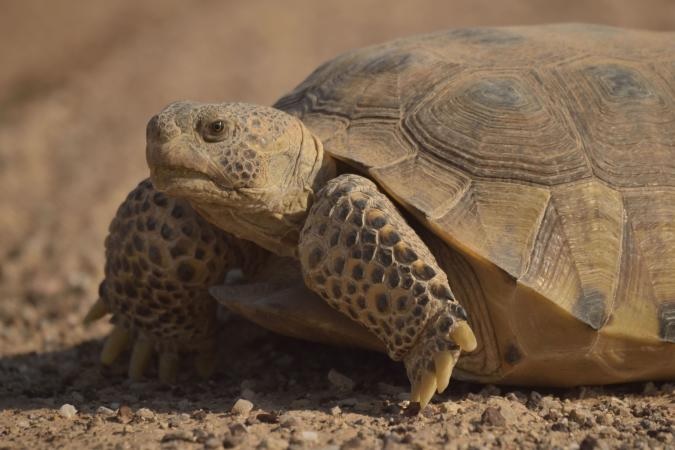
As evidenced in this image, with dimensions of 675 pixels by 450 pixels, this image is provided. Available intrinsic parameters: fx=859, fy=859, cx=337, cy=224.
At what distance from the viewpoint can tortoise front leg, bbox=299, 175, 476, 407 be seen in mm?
3430

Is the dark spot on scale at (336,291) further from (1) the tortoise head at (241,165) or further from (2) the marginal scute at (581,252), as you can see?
(2) the marginal scute at (581,252)

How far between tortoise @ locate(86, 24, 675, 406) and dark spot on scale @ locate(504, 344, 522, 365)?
0.04 feet

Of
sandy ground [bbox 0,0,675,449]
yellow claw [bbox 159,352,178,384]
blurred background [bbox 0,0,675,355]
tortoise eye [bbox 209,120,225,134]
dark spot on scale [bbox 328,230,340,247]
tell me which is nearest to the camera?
sandy ground [bbox 0,0,675,449]

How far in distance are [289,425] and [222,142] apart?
1234 millimetres

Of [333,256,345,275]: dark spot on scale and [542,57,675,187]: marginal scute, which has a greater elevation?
[542,57,675,187]: marginal scute

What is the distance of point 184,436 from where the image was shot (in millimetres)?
3176

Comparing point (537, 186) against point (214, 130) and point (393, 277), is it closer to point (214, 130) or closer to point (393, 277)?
point (393, 277)

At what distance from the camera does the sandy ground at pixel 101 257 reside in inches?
132

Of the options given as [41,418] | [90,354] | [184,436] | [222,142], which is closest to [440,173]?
[222,142]

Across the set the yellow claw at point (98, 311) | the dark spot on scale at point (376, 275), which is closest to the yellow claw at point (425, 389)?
the dark spot on scale at point (376, 275)

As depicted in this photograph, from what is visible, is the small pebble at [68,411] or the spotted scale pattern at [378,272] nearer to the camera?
the spotted scale pattern at [378,272]

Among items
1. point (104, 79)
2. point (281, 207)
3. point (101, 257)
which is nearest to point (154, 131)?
point (281, 207)

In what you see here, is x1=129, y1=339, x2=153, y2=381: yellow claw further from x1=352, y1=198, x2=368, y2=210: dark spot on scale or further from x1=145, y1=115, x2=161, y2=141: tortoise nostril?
x1=352, y1=198, x2=368, y2=210: dark spot on scale

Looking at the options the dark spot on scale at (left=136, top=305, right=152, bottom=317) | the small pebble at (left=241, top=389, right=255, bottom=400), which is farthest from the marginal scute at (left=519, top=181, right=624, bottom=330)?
the dark spot on scale at (left=136, top=305, right=152, bottom=317)
